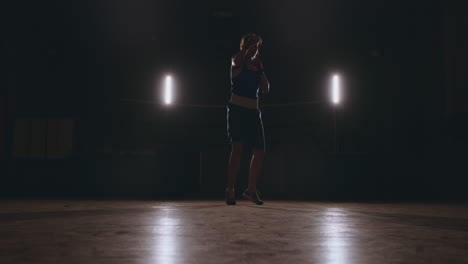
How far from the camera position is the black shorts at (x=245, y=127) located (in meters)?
3.37

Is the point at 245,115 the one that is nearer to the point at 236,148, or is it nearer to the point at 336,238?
the point at 236,148

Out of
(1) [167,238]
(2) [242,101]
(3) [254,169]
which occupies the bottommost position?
(1) [167,238]

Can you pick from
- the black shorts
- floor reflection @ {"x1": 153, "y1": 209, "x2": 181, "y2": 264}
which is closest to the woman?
the black shorts

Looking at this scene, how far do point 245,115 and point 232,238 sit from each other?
5.96ft

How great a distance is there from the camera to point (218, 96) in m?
7.34

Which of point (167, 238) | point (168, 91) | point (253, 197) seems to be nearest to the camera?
point (167, 238)

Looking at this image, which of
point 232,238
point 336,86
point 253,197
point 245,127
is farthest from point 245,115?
point 336,86

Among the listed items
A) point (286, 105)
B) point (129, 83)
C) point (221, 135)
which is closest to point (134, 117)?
point (129, 83)

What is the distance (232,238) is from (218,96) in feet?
18.9

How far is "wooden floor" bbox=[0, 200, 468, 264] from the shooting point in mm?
1317

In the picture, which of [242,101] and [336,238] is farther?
[242,101]

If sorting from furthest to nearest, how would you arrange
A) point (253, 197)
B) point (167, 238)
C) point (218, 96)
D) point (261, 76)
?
point (218, 96) < point (261, 76) < point (253, 197) < point (167, 238)

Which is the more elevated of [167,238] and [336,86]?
[336,86]

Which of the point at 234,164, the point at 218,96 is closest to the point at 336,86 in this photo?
the point at 218,96
